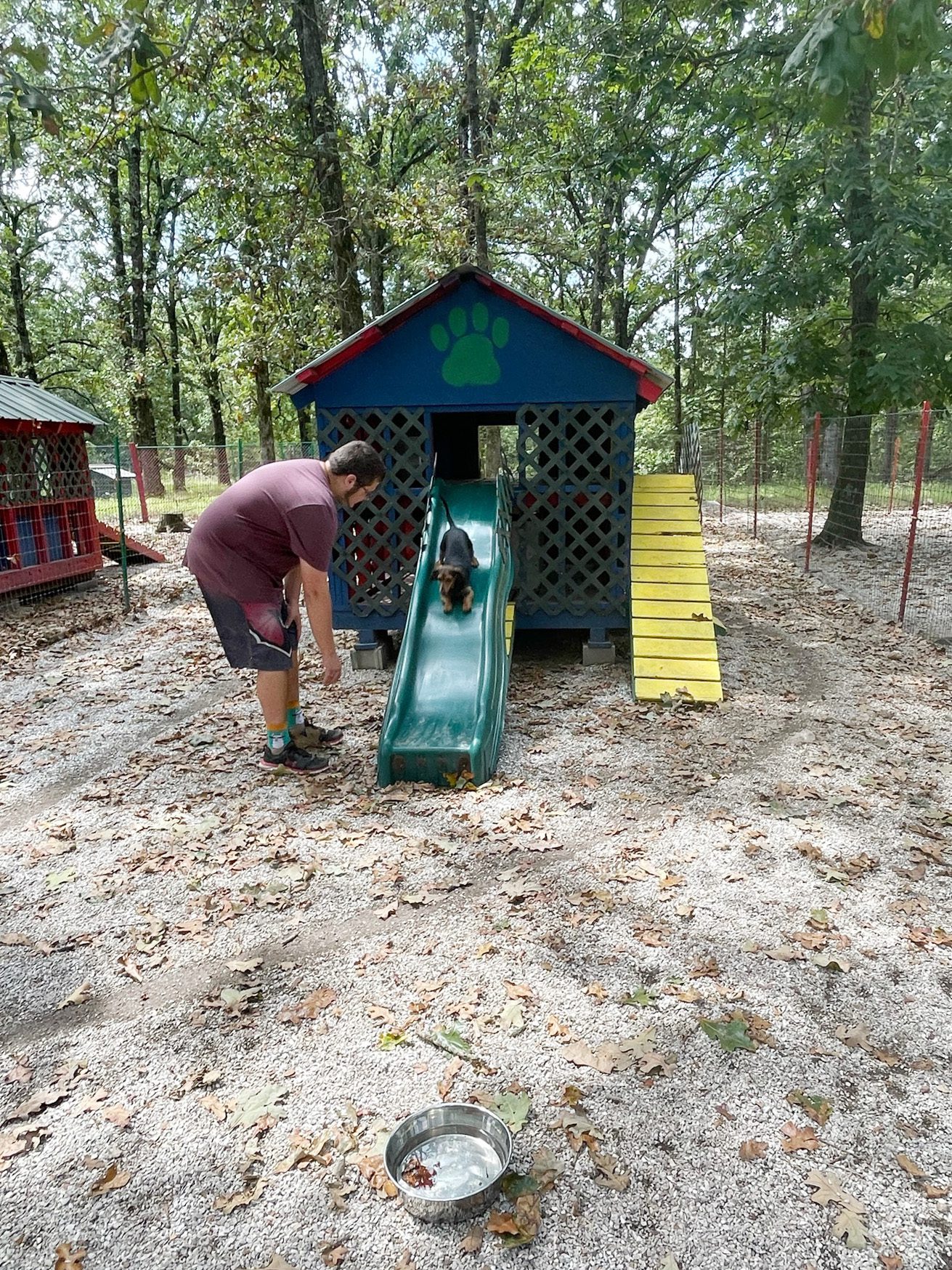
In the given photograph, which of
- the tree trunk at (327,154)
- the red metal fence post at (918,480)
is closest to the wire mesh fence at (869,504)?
the red metal fence post at (918,480)

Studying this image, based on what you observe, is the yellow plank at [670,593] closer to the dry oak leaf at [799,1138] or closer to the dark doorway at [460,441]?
the dark doorway at [460,441]

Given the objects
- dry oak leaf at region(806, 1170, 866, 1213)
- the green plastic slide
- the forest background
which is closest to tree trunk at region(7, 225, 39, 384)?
the forest background

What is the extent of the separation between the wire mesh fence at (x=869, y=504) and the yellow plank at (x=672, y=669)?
279 cm

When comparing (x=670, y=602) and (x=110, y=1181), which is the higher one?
(x=670, y=602)

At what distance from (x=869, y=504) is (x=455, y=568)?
9533 millimetres

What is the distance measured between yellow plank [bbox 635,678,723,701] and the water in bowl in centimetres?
424

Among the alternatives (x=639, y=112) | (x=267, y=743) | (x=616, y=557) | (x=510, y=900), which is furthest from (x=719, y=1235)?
(x=639, y=112)

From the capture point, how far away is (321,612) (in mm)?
4375

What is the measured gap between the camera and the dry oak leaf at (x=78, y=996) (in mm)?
3104

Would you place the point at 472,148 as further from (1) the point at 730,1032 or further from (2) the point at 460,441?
(1) the point at 730,1032

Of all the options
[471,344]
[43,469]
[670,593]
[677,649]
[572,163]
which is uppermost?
[572,163]

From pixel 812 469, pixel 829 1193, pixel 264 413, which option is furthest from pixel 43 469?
pixel 829 1193

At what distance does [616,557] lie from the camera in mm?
7371

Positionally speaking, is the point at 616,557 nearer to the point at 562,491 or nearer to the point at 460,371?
the point at 562,491
